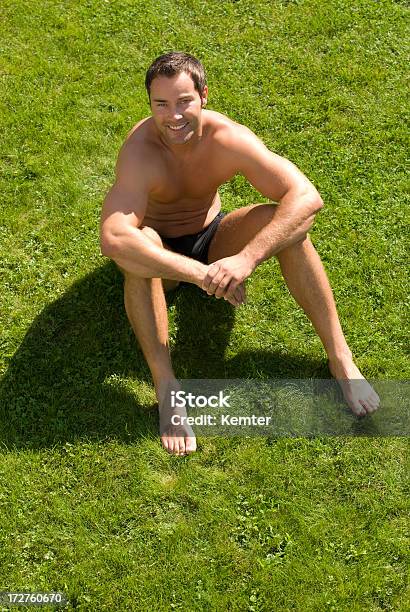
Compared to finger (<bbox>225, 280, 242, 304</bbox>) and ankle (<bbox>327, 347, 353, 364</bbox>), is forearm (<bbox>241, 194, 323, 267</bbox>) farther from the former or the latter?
ankle (<bbox>327, 347, 353, 364</bbox>)

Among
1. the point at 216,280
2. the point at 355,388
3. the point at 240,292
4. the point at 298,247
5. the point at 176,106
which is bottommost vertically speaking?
the point at 355,388

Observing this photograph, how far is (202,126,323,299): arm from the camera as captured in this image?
460cm

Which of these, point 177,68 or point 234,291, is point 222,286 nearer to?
point 234,291

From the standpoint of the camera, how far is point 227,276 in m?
4.57

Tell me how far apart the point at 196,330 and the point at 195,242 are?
27.0 inches

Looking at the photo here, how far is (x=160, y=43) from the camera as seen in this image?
7.23 meters

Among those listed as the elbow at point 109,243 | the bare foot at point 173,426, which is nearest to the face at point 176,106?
the elbow at point 109,243

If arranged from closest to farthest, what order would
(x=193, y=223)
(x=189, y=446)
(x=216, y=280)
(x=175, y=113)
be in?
(x=216, y=280), (x=175, y=113), (x=189, y=446), (x=193, y=223)

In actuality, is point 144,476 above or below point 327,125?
below

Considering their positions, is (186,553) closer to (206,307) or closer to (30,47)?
(206,307)

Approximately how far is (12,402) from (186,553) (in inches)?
64.6

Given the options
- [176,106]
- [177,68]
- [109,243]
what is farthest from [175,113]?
[109,243]

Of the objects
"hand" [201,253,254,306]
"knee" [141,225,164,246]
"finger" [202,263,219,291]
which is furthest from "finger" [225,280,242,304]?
"knee" [141,225,164,246]

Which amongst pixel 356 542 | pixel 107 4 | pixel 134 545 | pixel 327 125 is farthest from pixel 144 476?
pixel 107 4
